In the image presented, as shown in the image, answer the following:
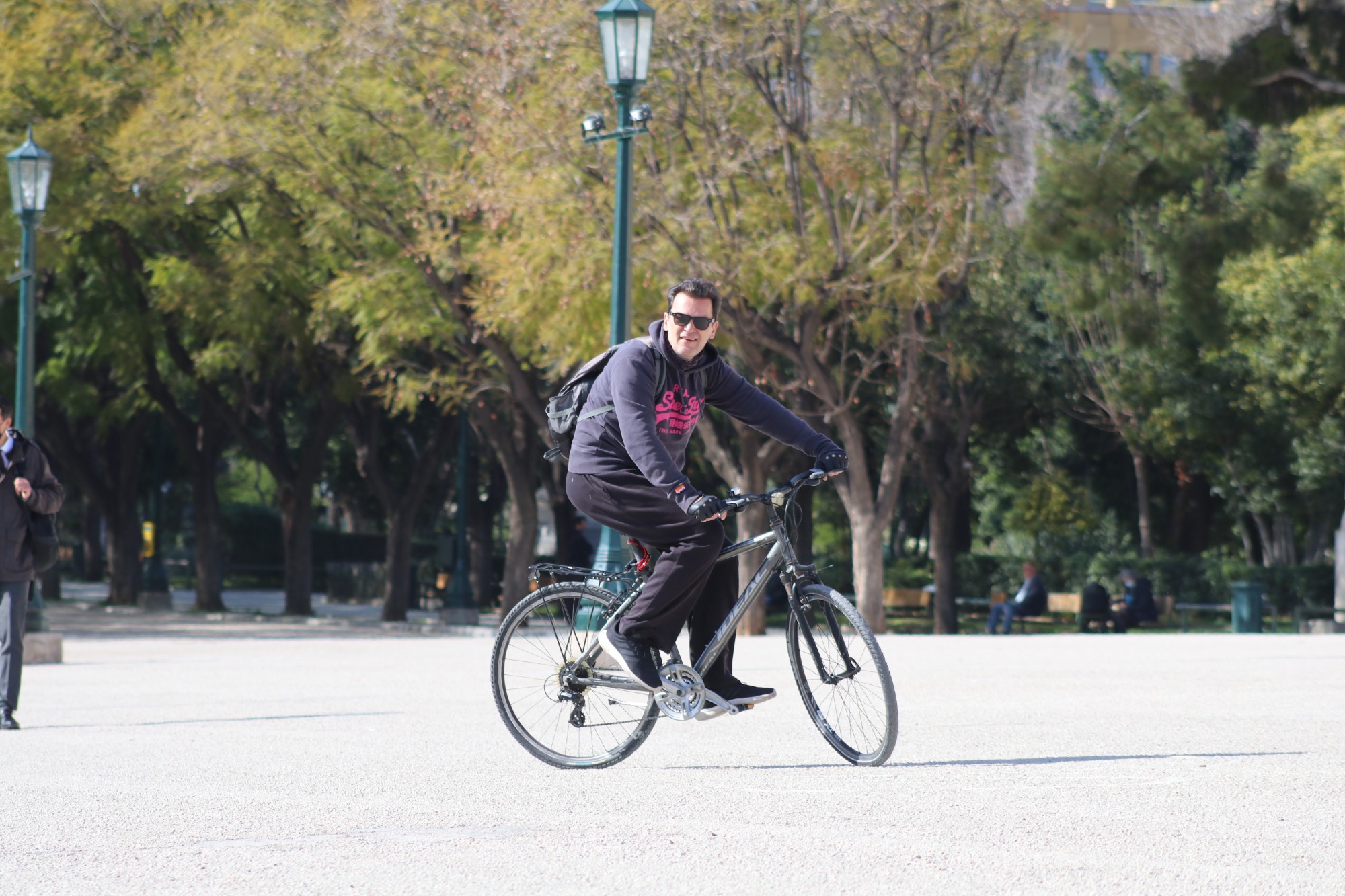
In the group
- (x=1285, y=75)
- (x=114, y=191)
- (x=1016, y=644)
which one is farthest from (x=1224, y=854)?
(x=114, y=191)

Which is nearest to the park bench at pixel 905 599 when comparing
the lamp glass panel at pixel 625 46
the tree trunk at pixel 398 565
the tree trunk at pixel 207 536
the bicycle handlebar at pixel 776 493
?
the tree trunk at pixel 398 565

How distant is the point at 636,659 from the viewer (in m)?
6.45

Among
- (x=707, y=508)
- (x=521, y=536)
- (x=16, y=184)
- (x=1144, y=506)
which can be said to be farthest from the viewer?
(x=1144, y=506)

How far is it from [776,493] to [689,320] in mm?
781

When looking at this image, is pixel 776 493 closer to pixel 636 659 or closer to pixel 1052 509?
pixel 636 659

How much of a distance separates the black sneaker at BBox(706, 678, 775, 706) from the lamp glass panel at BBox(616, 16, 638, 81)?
9.39 m

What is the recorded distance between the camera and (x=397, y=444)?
133 ft

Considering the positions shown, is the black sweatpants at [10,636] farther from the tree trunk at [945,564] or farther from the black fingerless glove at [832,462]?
the tree trunk at [945,564]

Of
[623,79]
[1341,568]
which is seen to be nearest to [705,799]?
[623,79]

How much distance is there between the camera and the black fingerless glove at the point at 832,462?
6230 mm

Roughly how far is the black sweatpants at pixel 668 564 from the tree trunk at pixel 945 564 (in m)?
24.5

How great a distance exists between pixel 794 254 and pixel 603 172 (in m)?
2.47

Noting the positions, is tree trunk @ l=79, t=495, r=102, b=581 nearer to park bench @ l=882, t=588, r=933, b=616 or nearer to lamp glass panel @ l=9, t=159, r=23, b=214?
park bench @ l=882, t=588, r=933, b=616

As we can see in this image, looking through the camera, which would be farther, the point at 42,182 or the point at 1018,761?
the point at 42,182
